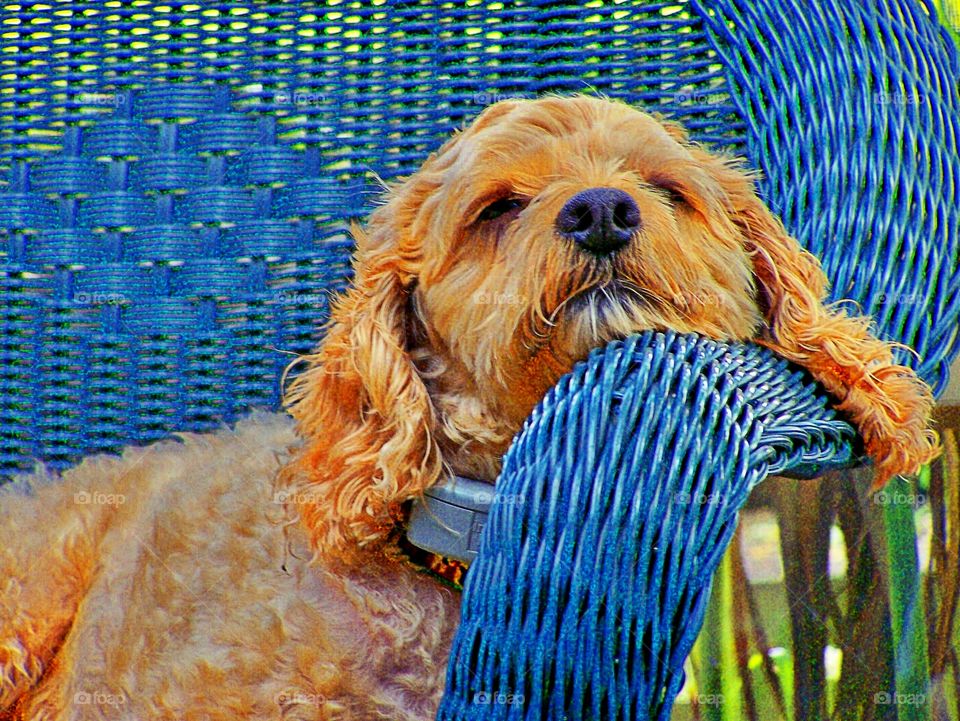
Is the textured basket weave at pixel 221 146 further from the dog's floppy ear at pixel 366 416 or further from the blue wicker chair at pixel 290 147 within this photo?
→ the dog's floppy ear at pixel 366 416

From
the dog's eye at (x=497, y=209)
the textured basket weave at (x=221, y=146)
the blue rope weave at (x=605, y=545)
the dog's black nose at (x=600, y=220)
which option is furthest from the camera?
the textured basket weave at (x=221, y=146)

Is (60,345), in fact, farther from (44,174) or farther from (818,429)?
(818,429)

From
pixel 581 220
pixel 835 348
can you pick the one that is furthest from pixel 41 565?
pixel 835 348

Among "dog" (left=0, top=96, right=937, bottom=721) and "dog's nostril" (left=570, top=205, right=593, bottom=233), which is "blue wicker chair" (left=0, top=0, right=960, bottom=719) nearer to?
"dog" (left=0, top=96, right=937, bottom=721)

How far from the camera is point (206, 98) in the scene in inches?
74.3

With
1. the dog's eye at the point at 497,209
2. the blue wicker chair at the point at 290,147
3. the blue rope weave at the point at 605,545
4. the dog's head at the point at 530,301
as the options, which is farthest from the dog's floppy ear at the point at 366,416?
the blue wicker chair at the point at 290,147

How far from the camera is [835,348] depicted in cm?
128

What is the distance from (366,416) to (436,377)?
0.38ft

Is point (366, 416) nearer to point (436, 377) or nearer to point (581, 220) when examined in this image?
point (436, 377)

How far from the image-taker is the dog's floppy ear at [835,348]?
1231 millimetres

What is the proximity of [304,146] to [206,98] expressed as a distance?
0.21 m

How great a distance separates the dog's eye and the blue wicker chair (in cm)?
55

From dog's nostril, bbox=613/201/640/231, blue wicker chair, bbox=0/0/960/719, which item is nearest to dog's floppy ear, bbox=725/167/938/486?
blue wicker chair, bbox=0/0/960/719

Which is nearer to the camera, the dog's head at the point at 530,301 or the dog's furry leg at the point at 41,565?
the dog's head at the point at 530,301
